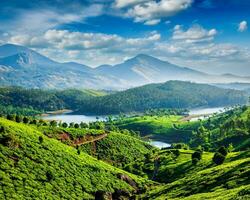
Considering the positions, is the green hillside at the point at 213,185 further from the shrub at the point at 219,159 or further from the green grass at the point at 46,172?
the shrub at the point at 219,159

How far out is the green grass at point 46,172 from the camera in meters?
86.4

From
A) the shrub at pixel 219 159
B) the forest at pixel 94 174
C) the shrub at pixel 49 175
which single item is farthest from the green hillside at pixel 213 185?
the shrub at pixel 49 175

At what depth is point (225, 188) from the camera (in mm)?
74500

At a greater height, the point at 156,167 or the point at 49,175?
the point at 49,175

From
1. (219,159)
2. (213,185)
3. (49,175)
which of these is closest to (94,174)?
(49,175)

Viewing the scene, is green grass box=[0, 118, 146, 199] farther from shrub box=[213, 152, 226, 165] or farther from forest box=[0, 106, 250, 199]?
shrub box=[213, 152, 226, 165]

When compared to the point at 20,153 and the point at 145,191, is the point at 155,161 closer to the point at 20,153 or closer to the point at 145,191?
the point at 145,191

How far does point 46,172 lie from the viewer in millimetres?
97125

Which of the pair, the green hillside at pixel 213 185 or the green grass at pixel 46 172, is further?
the green grass at pixel 46 172

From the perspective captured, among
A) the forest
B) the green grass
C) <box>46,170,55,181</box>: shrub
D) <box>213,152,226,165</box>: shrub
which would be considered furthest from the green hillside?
<box>46,170,55,181</box>: shrub

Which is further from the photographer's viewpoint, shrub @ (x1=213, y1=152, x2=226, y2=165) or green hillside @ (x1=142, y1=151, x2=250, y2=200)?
shrub @ (x1=213, y1=152, x2=226, y2=165)

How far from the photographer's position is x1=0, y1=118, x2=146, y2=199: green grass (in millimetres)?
86438

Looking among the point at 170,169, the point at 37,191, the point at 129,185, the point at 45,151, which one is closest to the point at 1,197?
the point at 37,191

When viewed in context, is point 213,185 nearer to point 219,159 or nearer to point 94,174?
point 219,159
